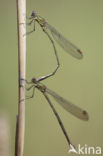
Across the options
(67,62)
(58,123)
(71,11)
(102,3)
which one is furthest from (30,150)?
(102,3)

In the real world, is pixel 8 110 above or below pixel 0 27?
below

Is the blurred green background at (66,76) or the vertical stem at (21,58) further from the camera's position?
the blurred green background at (66,76)

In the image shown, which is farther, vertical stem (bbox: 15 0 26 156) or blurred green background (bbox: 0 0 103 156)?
blurred green background (bbox: 0 0 103 156)

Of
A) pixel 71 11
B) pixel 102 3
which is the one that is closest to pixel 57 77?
pixel 71 11

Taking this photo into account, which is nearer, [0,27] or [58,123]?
[0,27]

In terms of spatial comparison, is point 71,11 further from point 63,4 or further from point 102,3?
point 102,3

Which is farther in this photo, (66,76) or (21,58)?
(66,76)

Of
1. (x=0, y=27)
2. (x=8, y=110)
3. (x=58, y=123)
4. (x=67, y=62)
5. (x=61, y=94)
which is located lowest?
(x=58, y=123)
